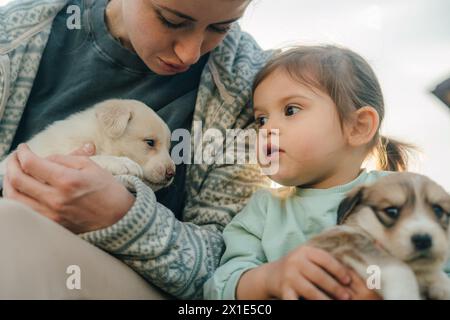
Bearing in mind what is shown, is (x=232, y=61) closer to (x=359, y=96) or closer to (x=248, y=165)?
(x=248, y=165)

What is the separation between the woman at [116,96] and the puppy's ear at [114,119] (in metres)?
0.07

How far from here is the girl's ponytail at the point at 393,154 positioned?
1.66 metres

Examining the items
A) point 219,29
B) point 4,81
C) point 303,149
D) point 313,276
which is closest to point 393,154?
point 303,149

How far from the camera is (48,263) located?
1.14 m

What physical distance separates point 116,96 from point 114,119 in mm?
107

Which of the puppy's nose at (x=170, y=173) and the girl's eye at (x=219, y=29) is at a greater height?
the girl's eye at (x=219, y=29)

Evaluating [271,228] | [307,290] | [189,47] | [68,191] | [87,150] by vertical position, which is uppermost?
[189,47]

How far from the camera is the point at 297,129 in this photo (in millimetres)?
1455

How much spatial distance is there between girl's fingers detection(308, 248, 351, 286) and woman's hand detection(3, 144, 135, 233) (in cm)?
44

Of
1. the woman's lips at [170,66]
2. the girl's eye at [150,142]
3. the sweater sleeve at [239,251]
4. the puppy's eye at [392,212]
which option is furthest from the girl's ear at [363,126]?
the girl's eye at [150,142]

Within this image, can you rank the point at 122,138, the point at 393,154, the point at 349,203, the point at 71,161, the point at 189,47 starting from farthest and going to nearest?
1. the point at 122,138
2. the point at 393,154
3. the point at 189,47
4. the point at 71,161
5. the point at 349,203

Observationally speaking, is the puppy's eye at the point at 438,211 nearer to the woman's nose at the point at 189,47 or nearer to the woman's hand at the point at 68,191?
the woman's hand at the point at 68,191

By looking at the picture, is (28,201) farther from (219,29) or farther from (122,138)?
(219,29)

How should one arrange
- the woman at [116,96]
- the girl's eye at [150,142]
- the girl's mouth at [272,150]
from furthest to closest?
the girl's eye at [150,142]
the girl's mouth at [272,150]
the woman at [116,96]
